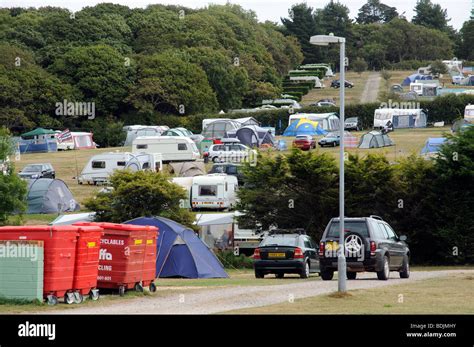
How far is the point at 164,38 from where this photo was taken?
126938mm

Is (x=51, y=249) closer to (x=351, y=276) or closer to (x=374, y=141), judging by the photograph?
(x=351, y=276)

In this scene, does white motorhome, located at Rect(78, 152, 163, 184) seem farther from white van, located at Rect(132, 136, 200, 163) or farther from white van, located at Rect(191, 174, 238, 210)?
white van, located at Rect(191, 174, 238, 210)

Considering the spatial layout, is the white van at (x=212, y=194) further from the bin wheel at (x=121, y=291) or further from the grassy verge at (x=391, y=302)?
the bin wheel at (x=121, y=291)

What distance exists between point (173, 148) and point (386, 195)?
27668mm

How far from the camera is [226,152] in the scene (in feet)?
220

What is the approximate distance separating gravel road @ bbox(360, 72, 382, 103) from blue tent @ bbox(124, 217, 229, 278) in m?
87.2

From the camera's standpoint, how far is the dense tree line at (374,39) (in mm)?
168250

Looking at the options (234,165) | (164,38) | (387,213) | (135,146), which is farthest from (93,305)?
(164,38)

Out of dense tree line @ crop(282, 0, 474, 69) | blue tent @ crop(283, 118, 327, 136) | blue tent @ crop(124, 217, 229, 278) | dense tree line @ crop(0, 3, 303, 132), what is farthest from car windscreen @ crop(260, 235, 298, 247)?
dense tree line @ crop(282, 0, 474, 69)

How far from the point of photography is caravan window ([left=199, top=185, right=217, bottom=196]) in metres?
53.8

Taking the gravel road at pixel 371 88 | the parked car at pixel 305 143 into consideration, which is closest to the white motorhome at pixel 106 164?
the parked car at pixel 305 143

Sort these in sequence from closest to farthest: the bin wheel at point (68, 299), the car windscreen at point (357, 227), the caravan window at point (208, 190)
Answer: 1. the bin wheel at point (68, 299)
2. the car windscreen at point (357, 227)
3. the caravan window at point (208, 190)

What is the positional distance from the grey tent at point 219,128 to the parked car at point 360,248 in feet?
160
